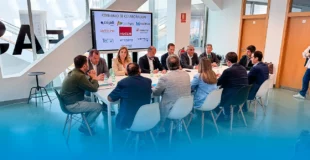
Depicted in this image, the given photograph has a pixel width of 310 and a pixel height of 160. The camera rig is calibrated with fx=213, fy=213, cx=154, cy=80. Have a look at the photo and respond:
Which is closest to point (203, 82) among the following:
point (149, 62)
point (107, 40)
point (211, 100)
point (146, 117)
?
point (211, 100)

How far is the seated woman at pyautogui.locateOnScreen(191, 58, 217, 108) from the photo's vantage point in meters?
2.94

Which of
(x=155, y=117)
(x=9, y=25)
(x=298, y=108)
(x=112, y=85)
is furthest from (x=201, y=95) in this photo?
(x=9, y=25)

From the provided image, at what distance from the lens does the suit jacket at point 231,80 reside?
3.12 m

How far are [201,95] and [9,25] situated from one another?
4.00 metres

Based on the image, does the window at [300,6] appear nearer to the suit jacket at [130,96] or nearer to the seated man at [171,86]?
the seated man at [171,86]

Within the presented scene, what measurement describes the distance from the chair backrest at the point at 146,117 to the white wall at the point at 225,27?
5.33 metres

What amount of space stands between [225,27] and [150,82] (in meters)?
5.46

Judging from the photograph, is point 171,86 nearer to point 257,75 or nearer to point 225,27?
point 257,75

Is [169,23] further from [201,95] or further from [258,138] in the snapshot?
[258,138]

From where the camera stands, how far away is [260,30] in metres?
6.15

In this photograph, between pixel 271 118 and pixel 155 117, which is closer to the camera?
pixel 155 117

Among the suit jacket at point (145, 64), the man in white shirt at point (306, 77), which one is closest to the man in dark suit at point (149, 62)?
the suit jacket at point (145, 64)

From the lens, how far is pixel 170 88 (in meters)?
2.61

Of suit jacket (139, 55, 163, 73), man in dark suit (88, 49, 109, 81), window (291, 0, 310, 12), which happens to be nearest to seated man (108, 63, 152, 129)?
man in dark suit (88, 49, 109, 81)
